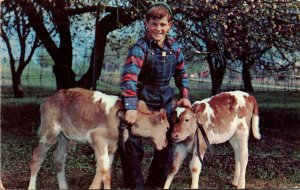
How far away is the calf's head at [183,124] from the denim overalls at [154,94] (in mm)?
91

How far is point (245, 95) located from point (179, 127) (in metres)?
0.74

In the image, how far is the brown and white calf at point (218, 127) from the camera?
3980 mm

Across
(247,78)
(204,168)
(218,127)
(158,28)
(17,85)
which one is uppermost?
(158,28)

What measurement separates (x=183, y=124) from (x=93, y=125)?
689 millimetres

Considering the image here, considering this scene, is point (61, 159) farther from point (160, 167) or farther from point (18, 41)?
point (18, 41)

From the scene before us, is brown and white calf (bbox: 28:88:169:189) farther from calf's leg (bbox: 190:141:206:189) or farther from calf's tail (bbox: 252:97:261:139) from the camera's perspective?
calf's tail (bbox: 252:97:261:139)

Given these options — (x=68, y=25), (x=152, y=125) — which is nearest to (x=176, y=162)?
(x=152, y=125)

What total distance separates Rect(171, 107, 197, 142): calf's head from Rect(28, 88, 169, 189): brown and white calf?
8cm

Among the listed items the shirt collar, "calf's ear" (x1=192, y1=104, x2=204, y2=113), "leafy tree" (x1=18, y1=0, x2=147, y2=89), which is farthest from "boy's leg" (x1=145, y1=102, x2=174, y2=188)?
"leafy tree" (x1=18, y1=0, x2=147, y2=89)

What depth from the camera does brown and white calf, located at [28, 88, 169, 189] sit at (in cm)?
377

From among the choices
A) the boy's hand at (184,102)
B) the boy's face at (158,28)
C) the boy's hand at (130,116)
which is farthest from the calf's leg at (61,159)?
the boy's face at (158,28)

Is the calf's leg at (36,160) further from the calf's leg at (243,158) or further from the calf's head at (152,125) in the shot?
the calf's leg at (243,158)

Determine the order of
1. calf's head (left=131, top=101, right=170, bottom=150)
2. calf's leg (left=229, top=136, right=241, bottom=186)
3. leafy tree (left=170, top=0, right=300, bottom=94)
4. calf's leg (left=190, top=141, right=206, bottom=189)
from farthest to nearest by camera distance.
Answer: leafy tree (left=170, top=0, right=300, bottom=94) → calf's leg (left=229, top=136, right=241, bottom=186) → calf's leg (left=190, top=141, right=206, bottom=189) → calf's head (left=131, top=101, right=170, bottom=150)

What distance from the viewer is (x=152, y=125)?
3.87 meters
